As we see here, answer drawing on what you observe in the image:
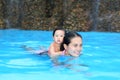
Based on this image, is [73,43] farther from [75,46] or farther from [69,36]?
[69,36]

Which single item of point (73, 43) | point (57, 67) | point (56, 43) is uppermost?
point (73, 43)

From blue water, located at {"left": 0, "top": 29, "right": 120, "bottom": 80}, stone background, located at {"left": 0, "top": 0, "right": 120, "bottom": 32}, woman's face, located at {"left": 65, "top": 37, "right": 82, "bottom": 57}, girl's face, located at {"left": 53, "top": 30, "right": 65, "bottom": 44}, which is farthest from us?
stone background, located at {"left": 0, "top": 0, "right": 120, "bottom": 32}

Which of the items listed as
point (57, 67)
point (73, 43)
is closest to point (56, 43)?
point (57, 67)

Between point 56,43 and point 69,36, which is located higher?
point 69,36

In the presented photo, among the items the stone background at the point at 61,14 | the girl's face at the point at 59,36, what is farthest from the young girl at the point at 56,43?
the stone background at the point at 61,14

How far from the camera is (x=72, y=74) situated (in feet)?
15.9

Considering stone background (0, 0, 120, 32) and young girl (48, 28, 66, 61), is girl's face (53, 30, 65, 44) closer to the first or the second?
young girl (48, 28, 66, 61)

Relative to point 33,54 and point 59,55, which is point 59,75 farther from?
point 33,54

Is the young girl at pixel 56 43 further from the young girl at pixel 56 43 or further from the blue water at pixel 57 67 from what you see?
the blue water at pixel 57 67

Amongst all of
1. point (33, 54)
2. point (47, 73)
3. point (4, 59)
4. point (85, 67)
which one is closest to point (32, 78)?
point (47, 73)

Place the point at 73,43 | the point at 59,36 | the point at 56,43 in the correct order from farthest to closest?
1. the point at 56,43
2. the point at 59,36
3. the point at 73,43

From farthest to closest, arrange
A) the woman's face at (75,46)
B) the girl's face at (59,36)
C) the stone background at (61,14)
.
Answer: the stone background at (61,14) < the girl's face at (59,36) < the woman's face at (75,46)

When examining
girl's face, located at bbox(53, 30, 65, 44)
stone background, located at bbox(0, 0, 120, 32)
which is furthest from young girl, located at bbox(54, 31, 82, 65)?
stone background, located at bbox(0, 0, 120, 32)

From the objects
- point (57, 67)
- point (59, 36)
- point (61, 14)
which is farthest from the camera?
point (61, 14)
